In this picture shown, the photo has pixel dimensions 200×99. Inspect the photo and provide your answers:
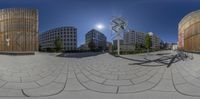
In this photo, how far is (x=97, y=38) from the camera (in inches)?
58.5

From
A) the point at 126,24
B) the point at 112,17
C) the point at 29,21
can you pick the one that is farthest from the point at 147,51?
the point at 29,21

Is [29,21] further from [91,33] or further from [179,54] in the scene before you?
[179,54]

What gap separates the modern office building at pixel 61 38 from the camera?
142 cm

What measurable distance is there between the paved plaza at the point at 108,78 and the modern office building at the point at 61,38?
9 centimetres

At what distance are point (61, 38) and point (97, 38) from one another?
1.23 feet

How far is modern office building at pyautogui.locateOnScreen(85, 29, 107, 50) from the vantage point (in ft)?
4.76

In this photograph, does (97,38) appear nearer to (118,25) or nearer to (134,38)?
(118,25)

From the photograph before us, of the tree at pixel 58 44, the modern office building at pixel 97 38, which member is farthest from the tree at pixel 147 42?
the tree at pixel 58 44

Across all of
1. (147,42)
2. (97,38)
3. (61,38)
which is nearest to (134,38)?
(147,42)

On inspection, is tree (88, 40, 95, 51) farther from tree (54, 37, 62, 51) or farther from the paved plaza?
Answer: tree (54, 37, 62, 51)

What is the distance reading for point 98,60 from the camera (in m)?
1.68

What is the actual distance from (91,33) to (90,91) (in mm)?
690

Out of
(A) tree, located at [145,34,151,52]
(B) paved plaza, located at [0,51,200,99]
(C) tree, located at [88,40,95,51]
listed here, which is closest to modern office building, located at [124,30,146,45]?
(A) tree, located at [145,34,151,52]

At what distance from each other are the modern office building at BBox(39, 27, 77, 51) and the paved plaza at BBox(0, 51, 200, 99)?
88mm
